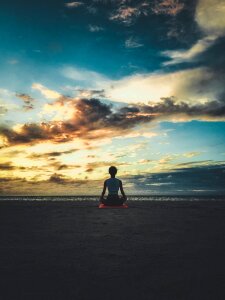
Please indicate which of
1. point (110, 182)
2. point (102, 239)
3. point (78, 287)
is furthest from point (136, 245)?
point (110, 182)

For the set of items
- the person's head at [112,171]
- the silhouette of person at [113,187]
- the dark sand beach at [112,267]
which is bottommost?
the dark sand beach at [112,267]

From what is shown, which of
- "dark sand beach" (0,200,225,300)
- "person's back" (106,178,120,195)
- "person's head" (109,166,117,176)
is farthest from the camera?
"person's back" (106,178,120,195)

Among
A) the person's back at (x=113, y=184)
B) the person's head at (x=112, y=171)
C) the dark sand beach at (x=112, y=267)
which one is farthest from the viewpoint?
the person's back at (x=113, y=184)

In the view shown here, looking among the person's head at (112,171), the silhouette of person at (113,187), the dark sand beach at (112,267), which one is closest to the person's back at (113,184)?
the silhouette of person at (113,187)

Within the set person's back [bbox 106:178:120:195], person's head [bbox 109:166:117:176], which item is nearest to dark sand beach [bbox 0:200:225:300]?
person's head [bbox 109:166:117:176]

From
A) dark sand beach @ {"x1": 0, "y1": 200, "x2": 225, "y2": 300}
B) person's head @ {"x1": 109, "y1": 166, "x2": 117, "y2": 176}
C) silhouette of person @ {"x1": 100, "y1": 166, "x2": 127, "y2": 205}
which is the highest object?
person's head @ {"x1": 109, "y1": 166, "x2": 117, "y2": 176}

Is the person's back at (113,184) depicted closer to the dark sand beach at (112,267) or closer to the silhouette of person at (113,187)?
the silhouette of person at (113,187)

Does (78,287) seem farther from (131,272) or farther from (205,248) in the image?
(205,248)

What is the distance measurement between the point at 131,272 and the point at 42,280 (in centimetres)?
149

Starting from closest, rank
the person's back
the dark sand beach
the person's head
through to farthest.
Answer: the dark sand beach → the person's head → the person's back

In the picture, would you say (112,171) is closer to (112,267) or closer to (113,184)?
(113,184)

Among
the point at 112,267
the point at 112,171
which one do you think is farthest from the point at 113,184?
the point at 112,267

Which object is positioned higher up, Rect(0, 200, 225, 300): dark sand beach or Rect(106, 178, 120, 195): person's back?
Rect(106, 178, 120, 195): person's back

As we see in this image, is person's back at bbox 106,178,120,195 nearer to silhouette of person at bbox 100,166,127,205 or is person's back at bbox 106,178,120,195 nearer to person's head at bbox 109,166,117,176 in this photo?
silhouette of person at bbox 100,166,127,205
